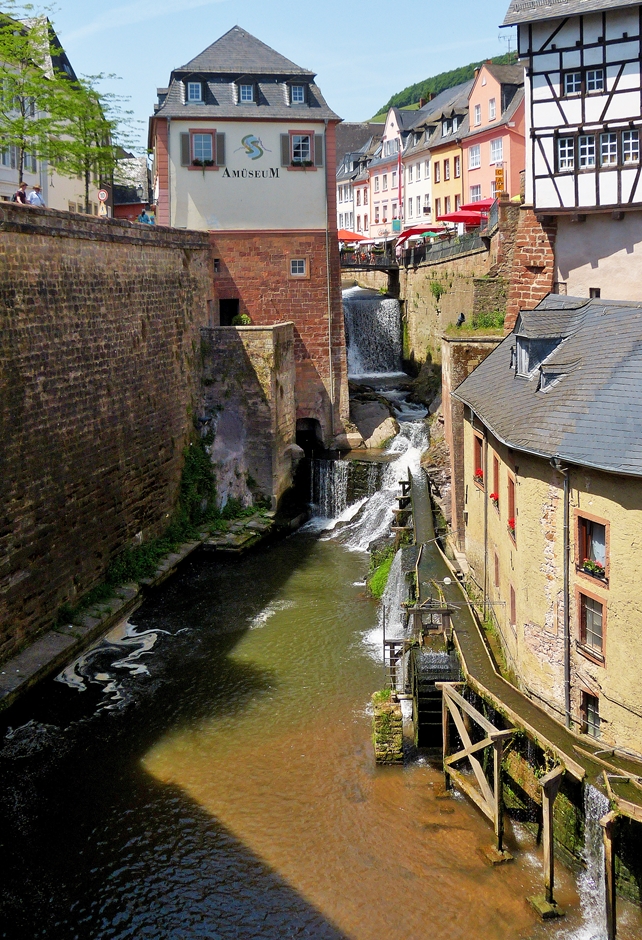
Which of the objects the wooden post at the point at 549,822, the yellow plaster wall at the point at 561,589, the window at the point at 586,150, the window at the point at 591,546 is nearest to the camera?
the yellow plaster wall at the point at 561,589

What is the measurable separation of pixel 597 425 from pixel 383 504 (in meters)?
14.1

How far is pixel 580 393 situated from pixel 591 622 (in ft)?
9.26

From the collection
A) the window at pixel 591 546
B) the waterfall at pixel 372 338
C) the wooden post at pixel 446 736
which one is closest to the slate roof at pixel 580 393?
the window at pixel 591 546

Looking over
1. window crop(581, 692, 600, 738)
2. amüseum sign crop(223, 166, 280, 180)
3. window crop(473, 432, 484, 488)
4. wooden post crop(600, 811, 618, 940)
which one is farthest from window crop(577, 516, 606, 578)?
amüseum sign crop(223, 166, 280, 180)

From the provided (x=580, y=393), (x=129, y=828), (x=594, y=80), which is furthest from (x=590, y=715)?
(x=594, y=80)

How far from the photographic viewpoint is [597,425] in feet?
39.3

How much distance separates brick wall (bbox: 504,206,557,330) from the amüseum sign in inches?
342

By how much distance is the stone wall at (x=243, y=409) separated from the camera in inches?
1062

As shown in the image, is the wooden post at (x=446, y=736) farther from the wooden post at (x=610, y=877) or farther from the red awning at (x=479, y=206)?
the red awning at (x=479, y=206)

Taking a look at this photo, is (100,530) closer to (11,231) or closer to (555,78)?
(11,231)

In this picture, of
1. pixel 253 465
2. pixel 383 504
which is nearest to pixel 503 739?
pixel 383 504

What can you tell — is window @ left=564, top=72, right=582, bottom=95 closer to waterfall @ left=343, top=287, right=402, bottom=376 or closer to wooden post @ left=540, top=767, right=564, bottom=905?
waterfall @ left=343, top=287, right=402, bottom=376

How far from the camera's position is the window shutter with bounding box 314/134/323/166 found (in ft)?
99.1

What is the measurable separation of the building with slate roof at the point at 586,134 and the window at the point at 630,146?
0.02 meters
